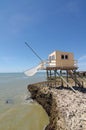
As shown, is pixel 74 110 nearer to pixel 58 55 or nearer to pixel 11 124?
pixel 11 124

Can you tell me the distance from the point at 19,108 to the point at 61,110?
13.3 metres

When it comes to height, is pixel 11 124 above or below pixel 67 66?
below

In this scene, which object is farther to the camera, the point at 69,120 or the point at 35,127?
the point at 35,127

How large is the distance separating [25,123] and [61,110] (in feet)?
20.6

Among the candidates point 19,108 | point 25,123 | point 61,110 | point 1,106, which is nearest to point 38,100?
point 19,108

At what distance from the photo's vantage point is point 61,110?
15852 mm

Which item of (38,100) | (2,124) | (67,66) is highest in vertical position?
(67,66)

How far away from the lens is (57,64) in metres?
27.8

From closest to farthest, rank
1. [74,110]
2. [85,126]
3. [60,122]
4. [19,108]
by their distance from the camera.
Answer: [85,126] → [60,122] → [74,110] → [19,108]

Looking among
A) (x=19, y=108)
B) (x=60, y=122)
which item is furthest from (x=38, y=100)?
(x=60, y=122)

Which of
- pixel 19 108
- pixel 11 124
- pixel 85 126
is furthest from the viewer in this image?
pixel 19 108

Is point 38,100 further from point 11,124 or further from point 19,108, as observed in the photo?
point 11,124

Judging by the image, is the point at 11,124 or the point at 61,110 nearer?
the point at 61,110

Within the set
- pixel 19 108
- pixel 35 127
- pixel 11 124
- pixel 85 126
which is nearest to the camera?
pixel 85 126
